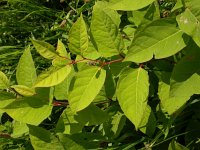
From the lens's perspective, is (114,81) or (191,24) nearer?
(191,24)

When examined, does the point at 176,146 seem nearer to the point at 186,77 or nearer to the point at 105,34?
the point at 186,77

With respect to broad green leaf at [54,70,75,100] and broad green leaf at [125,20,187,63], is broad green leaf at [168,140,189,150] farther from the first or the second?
broad green leaf at [54,70,75,100]

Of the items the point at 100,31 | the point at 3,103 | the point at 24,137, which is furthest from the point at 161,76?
the point at 24,137

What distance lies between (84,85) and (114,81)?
22cm

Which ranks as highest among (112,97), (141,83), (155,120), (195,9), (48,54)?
(195,9)

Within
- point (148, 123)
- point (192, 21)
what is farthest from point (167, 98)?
point (192, 21)

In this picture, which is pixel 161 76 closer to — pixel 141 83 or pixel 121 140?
pixel 141 83

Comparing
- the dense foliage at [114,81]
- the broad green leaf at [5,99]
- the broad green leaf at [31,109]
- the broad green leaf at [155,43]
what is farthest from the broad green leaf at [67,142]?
the broad green leaf at [155,43]

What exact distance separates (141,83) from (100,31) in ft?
0.74

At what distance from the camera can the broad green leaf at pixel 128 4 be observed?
1.20 m

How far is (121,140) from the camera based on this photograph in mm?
→ 1616

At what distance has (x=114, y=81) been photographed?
1.46m

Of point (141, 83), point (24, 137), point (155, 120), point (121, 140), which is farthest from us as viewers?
point (24, 137)

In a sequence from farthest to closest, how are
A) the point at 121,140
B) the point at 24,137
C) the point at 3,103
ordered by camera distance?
the point at 24,137, the point at 121,140, the point at 3,103
